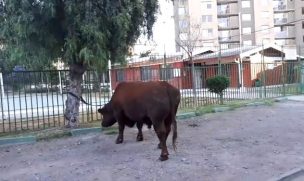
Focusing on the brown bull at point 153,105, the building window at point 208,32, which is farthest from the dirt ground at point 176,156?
the building window at point 208,32

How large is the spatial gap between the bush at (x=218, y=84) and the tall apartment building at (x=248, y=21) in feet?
171

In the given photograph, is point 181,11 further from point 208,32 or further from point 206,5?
point 208,32

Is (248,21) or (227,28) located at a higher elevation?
(248,21)

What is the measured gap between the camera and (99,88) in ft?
46.1

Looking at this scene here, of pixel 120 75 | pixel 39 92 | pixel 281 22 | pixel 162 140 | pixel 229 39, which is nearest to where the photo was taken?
pixel 162 140

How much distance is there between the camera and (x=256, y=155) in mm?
8250

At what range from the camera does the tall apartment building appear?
71.5m

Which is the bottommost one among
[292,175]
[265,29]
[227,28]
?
[292,175]

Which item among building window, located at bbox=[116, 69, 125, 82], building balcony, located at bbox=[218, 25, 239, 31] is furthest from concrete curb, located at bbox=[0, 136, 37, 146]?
building balcony, located at bbox=[218, 25, 239, 31]

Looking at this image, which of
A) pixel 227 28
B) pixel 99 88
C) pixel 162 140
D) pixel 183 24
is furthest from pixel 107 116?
pixel 227 28

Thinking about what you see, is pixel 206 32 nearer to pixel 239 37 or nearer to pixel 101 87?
pixel 239 37

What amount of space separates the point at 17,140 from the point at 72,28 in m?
2.95

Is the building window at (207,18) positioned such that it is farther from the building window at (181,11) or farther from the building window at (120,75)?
the building window at (120,75)

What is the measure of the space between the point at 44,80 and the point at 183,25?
157 ft
